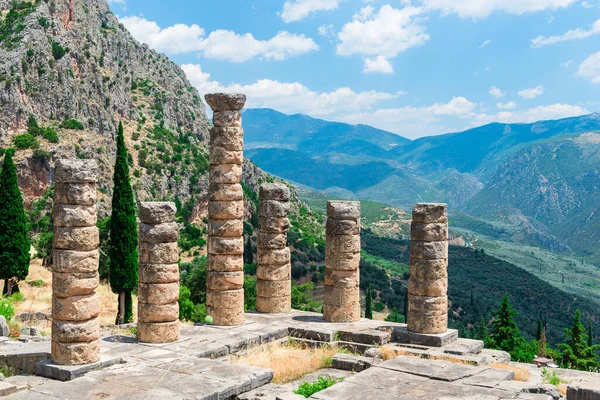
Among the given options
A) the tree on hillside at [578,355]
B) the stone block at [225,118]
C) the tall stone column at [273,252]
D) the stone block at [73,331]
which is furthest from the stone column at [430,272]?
the tree on hillside at [578,355]

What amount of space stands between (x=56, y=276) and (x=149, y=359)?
2.51 metres

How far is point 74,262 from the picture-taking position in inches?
490

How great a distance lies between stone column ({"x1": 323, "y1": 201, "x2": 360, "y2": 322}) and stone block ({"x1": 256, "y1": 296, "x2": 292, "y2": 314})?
1.57m

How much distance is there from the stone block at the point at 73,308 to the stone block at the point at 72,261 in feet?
1.79

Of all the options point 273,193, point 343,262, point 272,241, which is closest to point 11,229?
point 272,241

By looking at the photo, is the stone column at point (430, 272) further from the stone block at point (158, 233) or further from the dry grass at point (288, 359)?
the stone block at point (158, 233)

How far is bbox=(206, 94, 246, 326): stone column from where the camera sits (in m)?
16.9

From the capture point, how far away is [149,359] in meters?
13.1

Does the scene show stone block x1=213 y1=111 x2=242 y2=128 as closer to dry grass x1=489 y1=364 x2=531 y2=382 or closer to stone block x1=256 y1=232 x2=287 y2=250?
stone block x1=256 y1=232 x2=287 y2=250

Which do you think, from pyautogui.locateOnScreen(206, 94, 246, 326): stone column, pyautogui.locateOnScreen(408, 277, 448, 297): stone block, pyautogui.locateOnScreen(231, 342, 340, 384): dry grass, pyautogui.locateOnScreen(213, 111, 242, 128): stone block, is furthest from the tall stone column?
pyautogui.locateOnScreen(408, 277, 448, 297): stone block

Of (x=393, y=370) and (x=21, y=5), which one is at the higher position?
(x=21, y=5)

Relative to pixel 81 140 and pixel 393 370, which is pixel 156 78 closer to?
pixel 81 140

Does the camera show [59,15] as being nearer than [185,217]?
No

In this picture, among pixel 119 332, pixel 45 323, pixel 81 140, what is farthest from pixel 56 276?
pixel 81 140
